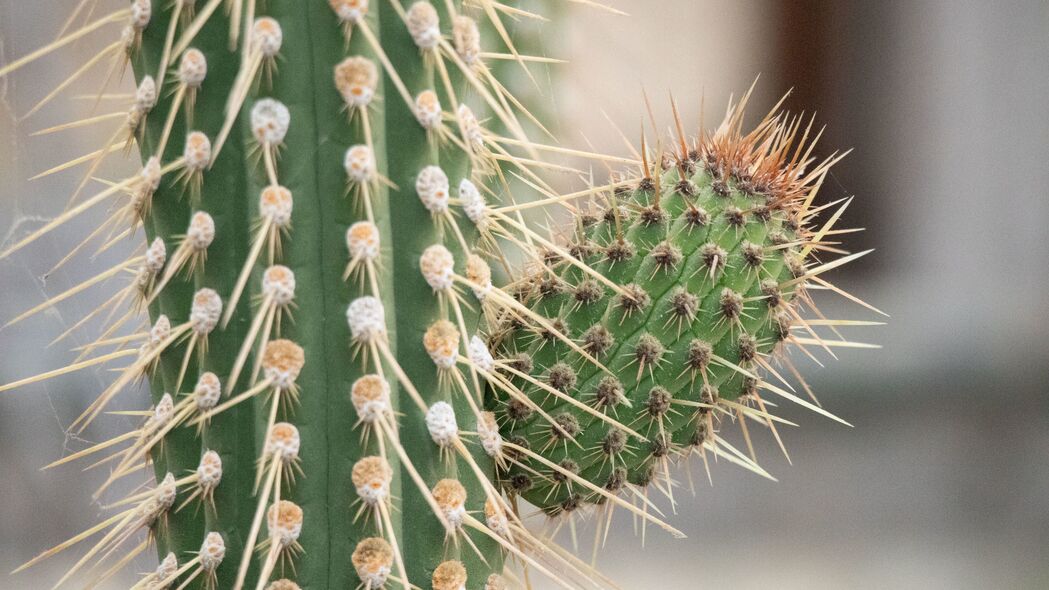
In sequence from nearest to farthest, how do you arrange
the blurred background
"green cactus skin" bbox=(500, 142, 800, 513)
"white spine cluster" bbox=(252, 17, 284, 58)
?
"white spine cluster" bbox=(252, 17, 284, 58) → "green cactus skin" bbox=(500, 142, 800, 513) → the blurred background

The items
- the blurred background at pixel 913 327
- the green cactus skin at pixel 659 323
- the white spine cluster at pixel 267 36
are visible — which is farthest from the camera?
the blurred background at pixel 913 327

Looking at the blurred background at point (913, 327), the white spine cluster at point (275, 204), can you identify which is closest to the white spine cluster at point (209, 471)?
the white spine cluster at point (275, 204)

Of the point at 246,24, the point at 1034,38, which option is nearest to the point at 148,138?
the point at 246,24

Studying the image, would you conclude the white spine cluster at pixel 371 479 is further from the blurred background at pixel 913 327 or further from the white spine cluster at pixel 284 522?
the blurred background at pixel 913 327

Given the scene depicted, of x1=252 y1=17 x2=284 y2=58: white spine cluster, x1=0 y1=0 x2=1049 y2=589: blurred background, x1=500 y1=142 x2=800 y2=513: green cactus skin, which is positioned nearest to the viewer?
x1=252 y1=17 x2=284 y2=58: white spine cluster

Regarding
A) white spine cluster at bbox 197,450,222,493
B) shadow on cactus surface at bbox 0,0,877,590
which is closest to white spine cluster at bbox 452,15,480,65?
shadow on cactus surface at bbox 0,0,877,590

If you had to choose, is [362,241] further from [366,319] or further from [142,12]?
[142,12]

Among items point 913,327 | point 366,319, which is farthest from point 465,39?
point 913,327

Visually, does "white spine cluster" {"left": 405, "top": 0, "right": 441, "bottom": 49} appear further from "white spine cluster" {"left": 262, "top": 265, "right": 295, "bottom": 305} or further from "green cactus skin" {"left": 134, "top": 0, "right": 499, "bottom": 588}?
"white spine cluster" {"left": 262, "top": 265, "right": 295, "bottom": 305}
